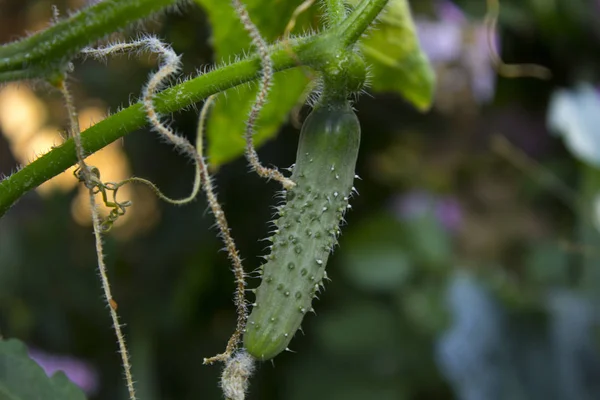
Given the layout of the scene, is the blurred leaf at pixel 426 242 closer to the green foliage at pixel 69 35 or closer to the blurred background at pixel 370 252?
the blurred background at pixel 370 252

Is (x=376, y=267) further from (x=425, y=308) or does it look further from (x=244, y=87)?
(x=244, y=87)

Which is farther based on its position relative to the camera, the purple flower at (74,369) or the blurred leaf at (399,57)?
the purple flower at (74,369)

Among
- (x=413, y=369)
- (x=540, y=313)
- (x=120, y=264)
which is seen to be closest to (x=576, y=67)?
(x=540, y=313)

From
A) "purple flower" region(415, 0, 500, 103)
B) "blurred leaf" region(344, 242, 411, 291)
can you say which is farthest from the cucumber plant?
"blurred leaf" region(344, 242, 411, 291)

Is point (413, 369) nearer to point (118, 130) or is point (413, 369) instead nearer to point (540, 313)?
point (540, 313)

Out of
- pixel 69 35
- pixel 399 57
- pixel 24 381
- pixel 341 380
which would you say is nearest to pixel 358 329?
pixel 341 380

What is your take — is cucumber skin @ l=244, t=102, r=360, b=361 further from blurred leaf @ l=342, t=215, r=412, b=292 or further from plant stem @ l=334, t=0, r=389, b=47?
blurred leaf @ l=342, t=215, r=412, b=292

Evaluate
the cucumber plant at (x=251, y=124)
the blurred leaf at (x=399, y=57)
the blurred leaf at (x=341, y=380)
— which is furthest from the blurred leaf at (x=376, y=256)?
the cucumber plant at (x=251, y=124)

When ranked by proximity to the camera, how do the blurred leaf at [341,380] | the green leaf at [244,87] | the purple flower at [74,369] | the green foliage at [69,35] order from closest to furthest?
the green foliage at [69,35], the green leaf at [244,87], the purple flower at [74,369], the blurred leaf at [341,380]

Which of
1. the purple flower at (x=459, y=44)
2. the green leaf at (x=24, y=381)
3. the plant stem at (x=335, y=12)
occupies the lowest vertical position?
the purple flower at (x=459, y=44)
